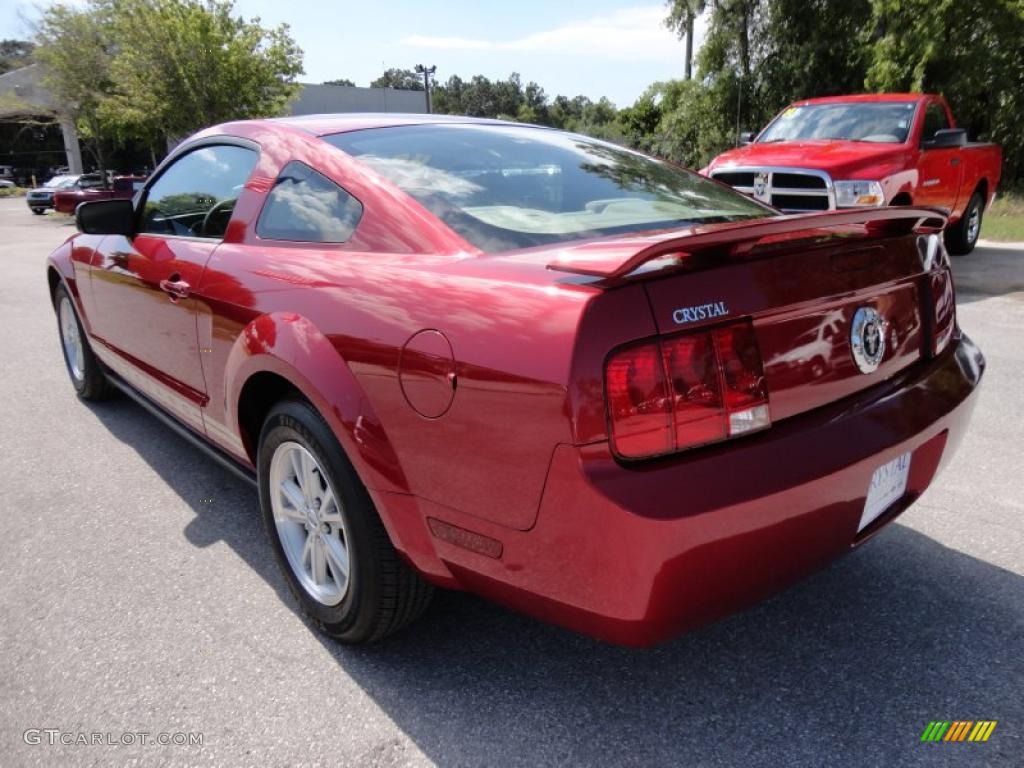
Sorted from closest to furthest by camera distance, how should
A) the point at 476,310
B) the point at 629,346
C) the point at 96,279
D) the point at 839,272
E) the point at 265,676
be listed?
the point at 629,346, the point at 476,310, the point at 839,272, the point at 265,676, the point at 96,279

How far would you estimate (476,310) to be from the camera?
184cm

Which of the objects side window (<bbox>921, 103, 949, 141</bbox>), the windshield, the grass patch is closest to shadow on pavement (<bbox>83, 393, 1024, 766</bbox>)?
the windshield

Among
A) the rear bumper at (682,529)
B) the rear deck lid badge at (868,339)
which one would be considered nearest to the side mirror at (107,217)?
the rear bumper at (682,529)

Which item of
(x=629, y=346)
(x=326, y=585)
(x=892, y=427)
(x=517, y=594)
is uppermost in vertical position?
(x=629, y=346)

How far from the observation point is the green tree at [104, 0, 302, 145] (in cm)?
2383

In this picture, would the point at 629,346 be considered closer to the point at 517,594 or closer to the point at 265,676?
the point at 517,594

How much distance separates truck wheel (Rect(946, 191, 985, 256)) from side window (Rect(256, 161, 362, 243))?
9506 mm

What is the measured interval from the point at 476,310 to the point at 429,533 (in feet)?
1.92

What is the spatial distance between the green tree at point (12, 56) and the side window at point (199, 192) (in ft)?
242

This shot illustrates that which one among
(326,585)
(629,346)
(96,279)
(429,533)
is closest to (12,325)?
(96,279)

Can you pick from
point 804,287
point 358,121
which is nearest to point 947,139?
point 358,121

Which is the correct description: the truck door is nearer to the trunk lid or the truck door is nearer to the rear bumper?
the trunk lid

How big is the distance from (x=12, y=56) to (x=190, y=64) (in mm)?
74270

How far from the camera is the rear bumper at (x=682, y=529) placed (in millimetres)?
1635
